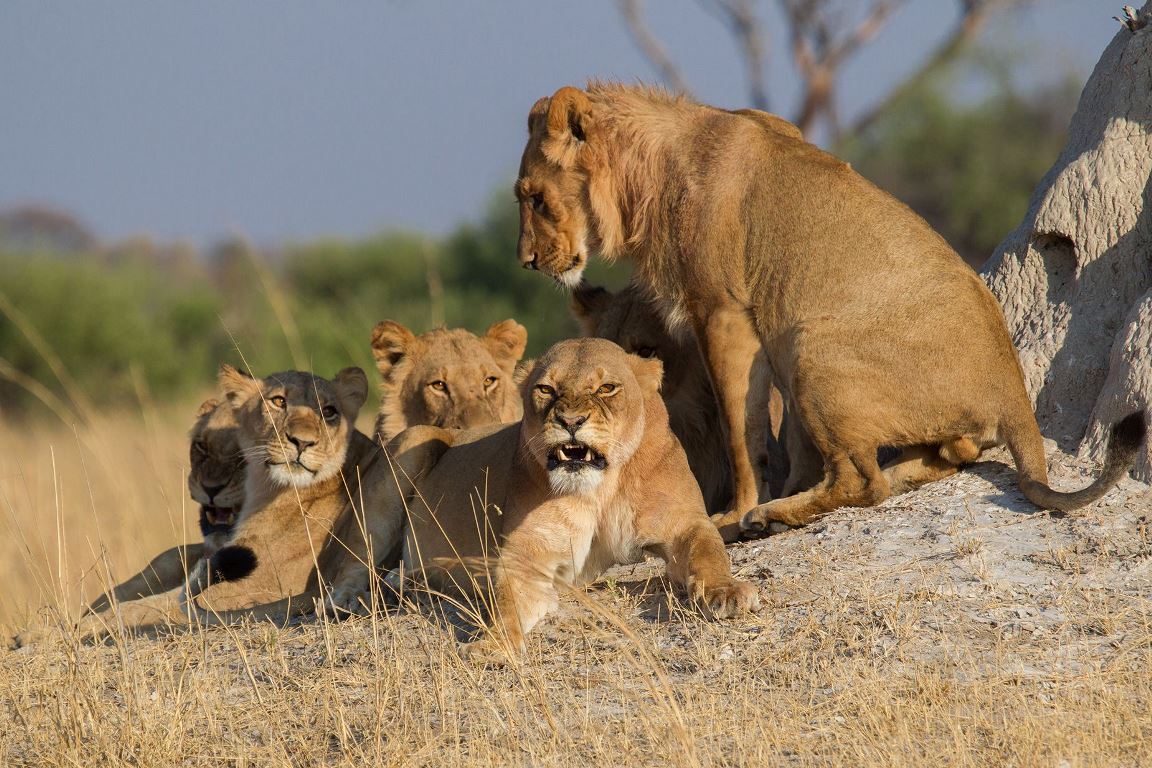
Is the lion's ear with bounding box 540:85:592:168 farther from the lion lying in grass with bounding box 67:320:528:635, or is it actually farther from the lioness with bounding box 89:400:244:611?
the lioness with bounding box 89:400:244:611

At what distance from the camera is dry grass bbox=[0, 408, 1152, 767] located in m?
3.74

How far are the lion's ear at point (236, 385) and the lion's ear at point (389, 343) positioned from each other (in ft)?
2.12

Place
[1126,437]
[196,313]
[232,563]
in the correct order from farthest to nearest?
[196,313] < [232,563] < [1126,437]

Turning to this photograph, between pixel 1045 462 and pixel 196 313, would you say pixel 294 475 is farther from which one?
pixel 196 313

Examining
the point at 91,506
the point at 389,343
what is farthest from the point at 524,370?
the point at 91,506

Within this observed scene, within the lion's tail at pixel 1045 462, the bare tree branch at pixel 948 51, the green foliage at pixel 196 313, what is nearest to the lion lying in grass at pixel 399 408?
the lion's tail at pixel 1045 462

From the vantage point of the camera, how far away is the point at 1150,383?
5117mm

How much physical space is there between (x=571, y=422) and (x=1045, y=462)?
1.77 meters

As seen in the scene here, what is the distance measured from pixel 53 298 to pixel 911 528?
17.2m

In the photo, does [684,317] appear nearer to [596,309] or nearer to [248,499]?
[596,309]

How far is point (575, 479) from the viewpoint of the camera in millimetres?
4590

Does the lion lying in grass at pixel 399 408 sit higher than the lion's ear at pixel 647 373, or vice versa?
the lion's ear at pixel 647 373

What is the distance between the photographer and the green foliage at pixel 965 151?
22.4 m

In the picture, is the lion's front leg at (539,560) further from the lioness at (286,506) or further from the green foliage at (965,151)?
the green foliage at (965,151)
